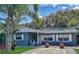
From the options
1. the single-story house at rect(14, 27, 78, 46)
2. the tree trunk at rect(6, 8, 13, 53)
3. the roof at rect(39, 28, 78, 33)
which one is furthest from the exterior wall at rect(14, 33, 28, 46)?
the roof at rect(39, 28, 78, 33)

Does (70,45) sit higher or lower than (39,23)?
lower

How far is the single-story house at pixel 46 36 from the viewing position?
4.86m

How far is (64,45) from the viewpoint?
486 cm

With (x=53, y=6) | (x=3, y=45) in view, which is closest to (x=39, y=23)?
(x=53, y=6)

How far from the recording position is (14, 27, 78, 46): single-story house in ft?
15.9

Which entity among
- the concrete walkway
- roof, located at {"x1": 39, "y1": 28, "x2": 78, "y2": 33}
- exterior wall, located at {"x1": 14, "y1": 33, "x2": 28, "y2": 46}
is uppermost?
roof, located at {"x1": 39, "y1": 28, "x2": 78, "y2": 33}

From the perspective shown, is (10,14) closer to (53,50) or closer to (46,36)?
(46,36)

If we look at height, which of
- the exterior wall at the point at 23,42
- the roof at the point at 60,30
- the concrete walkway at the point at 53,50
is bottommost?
the concrete walkway at the point at 53,50

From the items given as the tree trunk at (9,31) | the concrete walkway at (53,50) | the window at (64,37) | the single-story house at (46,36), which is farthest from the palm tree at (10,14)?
the window at (64,37)

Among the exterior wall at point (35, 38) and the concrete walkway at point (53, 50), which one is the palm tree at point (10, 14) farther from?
the concrete walkway at point (53, 50)

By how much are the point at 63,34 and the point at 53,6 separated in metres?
0.45

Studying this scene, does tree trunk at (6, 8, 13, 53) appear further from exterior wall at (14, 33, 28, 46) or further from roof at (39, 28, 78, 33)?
roof at (39, 28, 78, 33)
